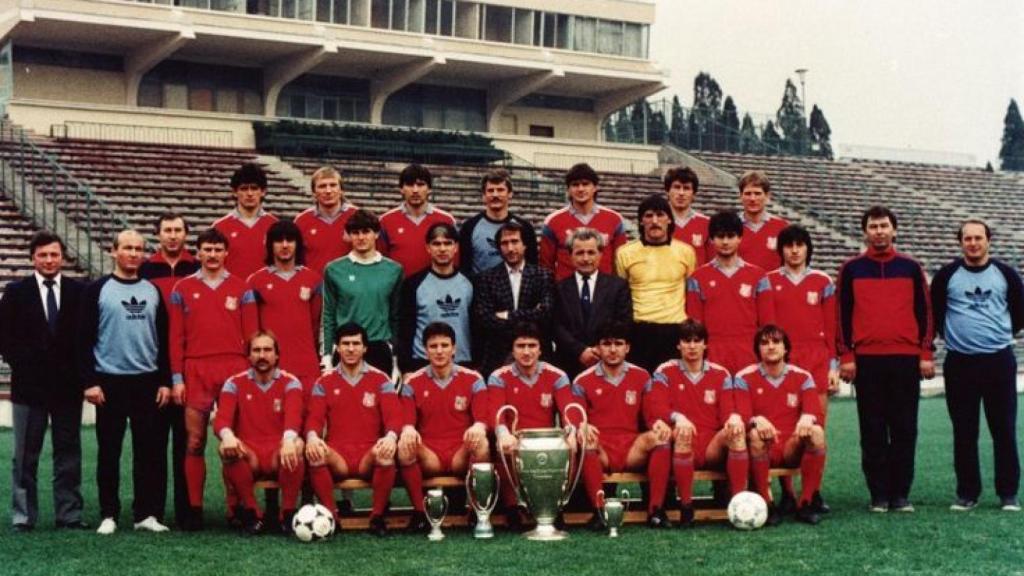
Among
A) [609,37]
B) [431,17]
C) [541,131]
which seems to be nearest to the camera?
[431,17]

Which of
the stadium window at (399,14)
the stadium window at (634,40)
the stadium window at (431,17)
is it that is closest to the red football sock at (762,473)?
the stadium window at (399,14)

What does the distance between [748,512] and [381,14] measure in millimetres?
27977

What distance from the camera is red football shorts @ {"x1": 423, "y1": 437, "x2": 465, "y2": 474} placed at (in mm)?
7742

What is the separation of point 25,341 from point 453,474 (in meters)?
2.86

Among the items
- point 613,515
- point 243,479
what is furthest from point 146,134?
point 613,515

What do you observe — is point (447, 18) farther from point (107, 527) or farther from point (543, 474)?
point (543, 474)

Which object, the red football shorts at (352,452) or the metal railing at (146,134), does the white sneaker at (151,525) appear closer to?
the red football shorts at (352,452)

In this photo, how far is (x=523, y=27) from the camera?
118 ft

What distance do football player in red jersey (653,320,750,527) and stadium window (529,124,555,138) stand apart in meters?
29.6

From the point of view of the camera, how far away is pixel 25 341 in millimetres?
7906

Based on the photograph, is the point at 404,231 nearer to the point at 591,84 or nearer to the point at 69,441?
the point at 69,441

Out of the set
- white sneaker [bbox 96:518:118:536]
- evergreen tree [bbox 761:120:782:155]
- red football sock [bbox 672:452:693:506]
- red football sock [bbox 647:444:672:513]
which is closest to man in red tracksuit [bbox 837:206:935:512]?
red football sock [bbox 672:452:693:506]

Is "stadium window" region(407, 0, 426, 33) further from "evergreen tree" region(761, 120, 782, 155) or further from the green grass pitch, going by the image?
the green grass pitch

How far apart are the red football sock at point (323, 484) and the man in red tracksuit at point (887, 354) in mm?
3509
